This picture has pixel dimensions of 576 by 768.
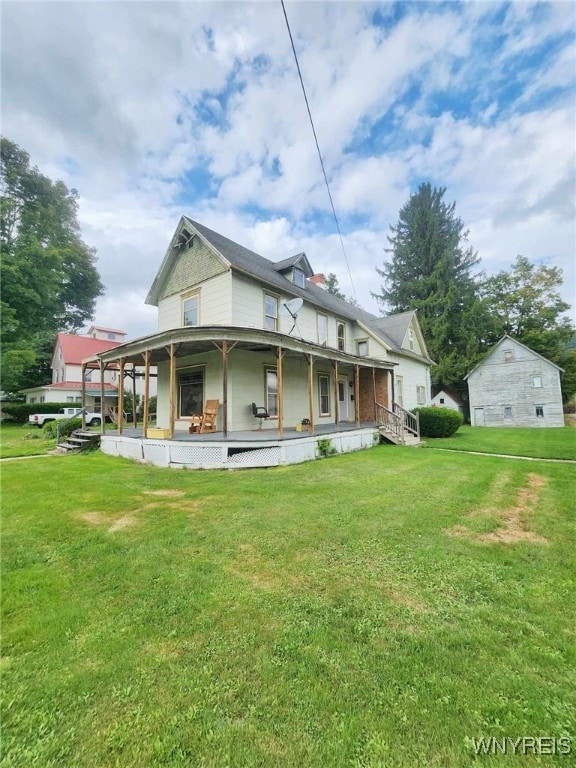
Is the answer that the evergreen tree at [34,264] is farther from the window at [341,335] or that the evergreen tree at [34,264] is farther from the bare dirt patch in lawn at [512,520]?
the bare dirt patch in lawn at [512,520]

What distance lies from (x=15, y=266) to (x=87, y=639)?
28.0 meters

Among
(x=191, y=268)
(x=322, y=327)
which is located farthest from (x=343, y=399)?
(x=191, y=268)

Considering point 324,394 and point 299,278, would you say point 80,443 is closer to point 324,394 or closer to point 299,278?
point 324,394

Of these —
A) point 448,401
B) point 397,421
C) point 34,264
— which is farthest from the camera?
point 448,401

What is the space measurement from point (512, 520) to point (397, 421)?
970 cm

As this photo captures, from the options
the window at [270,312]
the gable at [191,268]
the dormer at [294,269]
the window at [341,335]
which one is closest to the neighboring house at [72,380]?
the gable at [191,268]

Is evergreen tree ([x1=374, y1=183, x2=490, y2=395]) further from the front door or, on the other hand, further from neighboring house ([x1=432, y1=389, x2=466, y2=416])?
the front door

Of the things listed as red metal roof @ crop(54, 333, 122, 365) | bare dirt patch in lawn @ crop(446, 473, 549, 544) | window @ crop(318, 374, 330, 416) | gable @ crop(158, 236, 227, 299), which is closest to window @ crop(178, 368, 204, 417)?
gable @ crop(158, 236, 227, 299)

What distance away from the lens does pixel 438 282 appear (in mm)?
33250

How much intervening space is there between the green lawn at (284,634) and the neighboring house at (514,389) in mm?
24350

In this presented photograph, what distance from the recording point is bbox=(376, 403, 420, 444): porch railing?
47.8 ft

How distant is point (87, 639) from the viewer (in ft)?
8.40

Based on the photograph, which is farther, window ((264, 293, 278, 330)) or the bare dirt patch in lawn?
window ((264, 293, 278, 330))

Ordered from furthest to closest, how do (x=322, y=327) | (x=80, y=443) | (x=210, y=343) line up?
1. (x=322, y=327)
2. (x=80, y=443)
3. (x=210, y=343)
